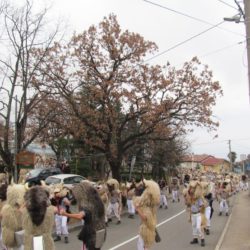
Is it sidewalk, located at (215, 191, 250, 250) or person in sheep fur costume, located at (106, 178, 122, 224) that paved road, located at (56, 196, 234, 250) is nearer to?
sidewalk, located at (215, 191, 250, 250)

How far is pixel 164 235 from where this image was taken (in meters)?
17.8

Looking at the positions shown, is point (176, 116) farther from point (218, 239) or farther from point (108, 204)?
point (218, 239)

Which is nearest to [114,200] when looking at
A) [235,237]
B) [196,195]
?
[235,237]

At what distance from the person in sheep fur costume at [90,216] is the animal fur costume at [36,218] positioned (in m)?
0.32

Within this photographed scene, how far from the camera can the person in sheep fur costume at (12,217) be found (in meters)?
9.19

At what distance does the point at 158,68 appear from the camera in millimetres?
27141

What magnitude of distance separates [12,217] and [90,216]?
6.55ft

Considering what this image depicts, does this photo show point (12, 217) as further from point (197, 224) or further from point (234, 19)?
point (234, 19)

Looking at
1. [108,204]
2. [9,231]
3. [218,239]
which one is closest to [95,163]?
[108,204]

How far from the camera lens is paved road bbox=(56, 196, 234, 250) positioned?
15.0 meters

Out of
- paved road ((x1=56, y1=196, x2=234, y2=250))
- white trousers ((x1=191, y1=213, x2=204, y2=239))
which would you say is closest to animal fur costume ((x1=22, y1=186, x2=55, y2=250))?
paved road ((x1=56, y1=196, x2=234, y2=250))

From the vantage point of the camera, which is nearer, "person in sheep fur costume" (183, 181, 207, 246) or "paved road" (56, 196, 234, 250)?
"paved road" (56, 196, 234, 250)

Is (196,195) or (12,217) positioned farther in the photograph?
(196,195)

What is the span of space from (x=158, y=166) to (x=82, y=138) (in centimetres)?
2718
